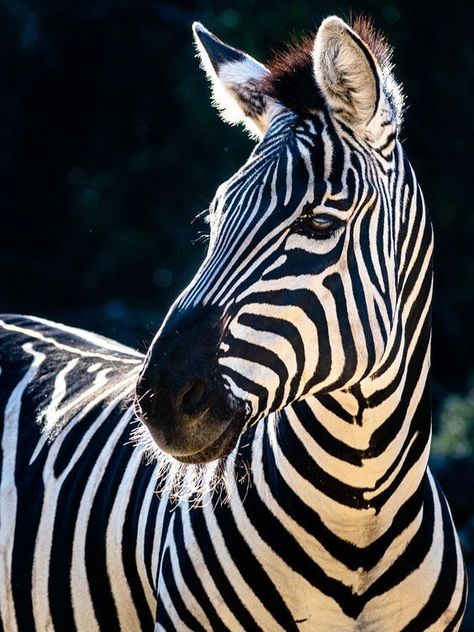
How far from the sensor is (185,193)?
18.4m

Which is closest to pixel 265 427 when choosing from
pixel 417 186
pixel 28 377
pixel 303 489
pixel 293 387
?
pixel 303 489

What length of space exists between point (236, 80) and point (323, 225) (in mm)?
825

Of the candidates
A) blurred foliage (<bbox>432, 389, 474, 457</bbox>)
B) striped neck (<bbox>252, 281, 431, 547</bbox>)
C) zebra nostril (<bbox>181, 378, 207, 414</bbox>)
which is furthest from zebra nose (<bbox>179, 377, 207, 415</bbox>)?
blurred foliage (<bbox>432, 389, 474, 457</bbox>)

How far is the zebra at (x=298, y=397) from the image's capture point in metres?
3.08

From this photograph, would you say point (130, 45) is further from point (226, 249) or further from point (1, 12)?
point (226, 249)

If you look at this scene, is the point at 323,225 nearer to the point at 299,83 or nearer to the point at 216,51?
the point at 299,83

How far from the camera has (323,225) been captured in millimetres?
3143

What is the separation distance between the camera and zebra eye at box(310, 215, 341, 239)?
3141mm

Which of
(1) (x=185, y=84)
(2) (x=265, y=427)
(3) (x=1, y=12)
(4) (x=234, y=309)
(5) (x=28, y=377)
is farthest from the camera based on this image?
(3) (x=1, y=12)

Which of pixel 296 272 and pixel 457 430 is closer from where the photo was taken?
pixel 296 272

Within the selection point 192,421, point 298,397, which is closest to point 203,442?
point 192,421

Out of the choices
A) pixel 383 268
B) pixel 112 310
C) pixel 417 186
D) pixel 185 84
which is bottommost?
pixel 112 310

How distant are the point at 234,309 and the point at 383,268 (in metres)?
0.47

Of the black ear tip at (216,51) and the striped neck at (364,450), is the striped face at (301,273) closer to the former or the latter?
the striped neck at (364,450)
